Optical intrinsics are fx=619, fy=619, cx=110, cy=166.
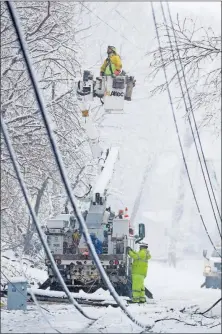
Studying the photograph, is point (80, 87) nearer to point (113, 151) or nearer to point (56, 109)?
point (113, 151)

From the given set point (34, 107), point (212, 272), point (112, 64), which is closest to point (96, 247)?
point (112, 64)

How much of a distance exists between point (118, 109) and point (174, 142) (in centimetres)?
3937

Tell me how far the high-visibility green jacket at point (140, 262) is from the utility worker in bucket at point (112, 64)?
12.0 ft

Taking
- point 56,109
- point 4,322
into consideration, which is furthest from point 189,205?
point 4,322

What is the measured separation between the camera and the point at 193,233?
2140 inches

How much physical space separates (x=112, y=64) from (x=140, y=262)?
4.05m

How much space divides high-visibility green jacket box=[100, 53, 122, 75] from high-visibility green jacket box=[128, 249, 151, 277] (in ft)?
12.2

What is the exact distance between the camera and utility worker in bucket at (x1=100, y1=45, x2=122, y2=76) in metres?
12.3

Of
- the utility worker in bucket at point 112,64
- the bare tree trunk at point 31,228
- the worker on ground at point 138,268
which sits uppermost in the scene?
the utility worker in bucket at point 112,64

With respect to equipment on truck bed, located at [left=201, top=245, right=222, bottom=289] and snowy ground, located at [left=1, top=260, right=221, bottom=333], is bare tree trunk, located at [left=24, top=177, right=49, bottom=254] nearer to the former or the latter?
equipment on truck bed, located at [left=201, top=245, right=222, bottom=289]

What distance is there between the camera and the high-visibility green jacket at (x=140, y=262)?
40.8ft

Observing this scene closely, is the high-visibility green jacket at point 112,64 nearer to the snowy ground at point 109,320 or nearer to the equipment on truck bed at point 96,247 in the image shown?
the equipment on truck bed at point 96,247

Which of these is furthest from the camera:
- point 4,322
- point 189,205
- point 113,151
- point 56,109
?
point 189,205

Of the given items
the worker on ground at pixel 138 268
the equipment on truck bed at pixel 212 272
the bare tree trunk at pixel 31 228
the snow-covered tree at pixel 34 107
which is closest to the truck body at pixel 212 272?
the equipment on truck bed at pixel 212 272
